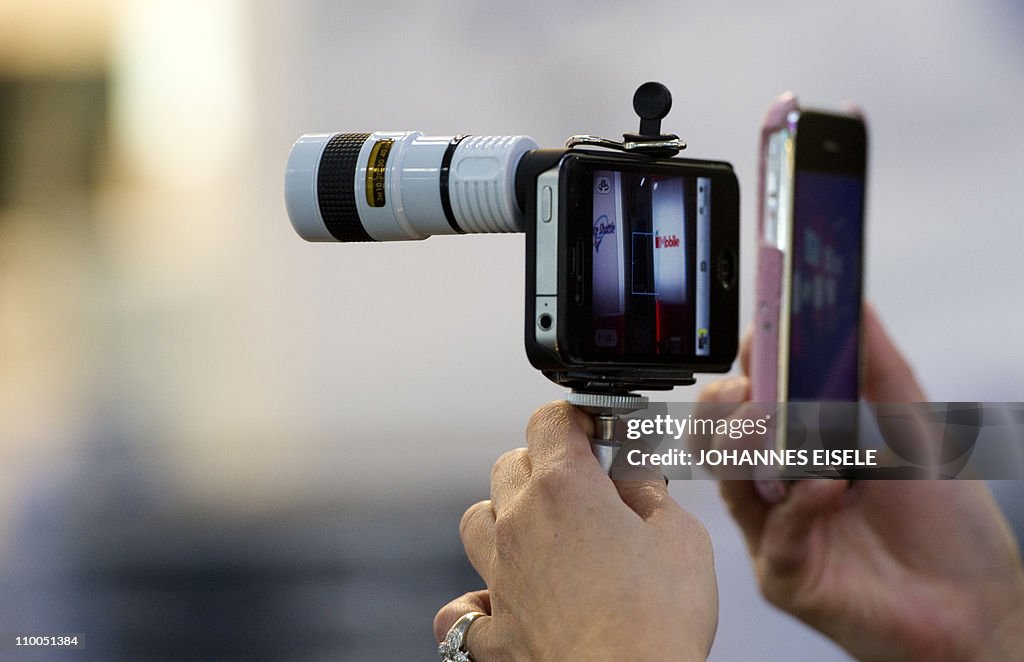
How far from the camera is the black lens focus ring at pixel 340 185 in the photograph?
0.70 metres

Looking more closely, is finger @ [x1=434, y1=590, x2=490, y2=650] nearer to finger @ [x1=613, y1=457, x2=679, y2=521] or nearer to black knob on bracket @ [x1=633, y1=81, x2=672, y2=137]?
finger @ [x1=613, y1=457, x2=679, y2=521]

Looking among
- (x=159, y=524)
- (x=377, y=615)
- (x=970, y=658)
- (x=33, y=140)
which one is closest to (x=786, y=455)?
(x=970, y=658)

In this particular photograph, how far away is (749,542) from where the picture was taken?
0.97 metres

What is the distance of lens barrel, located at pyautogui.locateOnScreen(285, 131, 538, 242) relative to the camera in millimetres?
665

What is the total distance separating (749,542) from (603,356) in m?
0.43

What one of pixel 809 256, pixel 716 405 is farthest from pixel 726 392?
pixel 809 256

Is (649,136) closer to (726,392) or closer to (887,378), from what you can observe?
(726,392)

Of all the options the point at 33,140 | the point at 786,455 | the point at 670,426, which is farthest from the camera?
the point at 33,140

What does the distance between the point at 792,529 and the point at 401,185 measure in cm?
54

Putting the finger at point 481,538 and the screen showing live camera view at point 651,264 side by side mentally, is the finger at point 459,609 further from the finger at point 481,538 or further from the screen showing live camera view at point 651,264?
the screen showing live camera view at point 651,264

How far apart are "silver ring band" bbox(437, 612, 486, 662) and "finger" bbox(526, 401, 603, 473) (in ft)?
0.36

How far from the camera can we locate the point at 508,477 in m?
0.62

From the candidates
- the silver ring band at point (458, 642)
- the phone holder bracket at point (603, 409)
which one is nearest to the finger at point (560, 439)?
the phone holder bracket at point (603, 409)

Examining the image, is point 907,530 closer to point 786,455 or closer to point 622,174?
point 786,455
